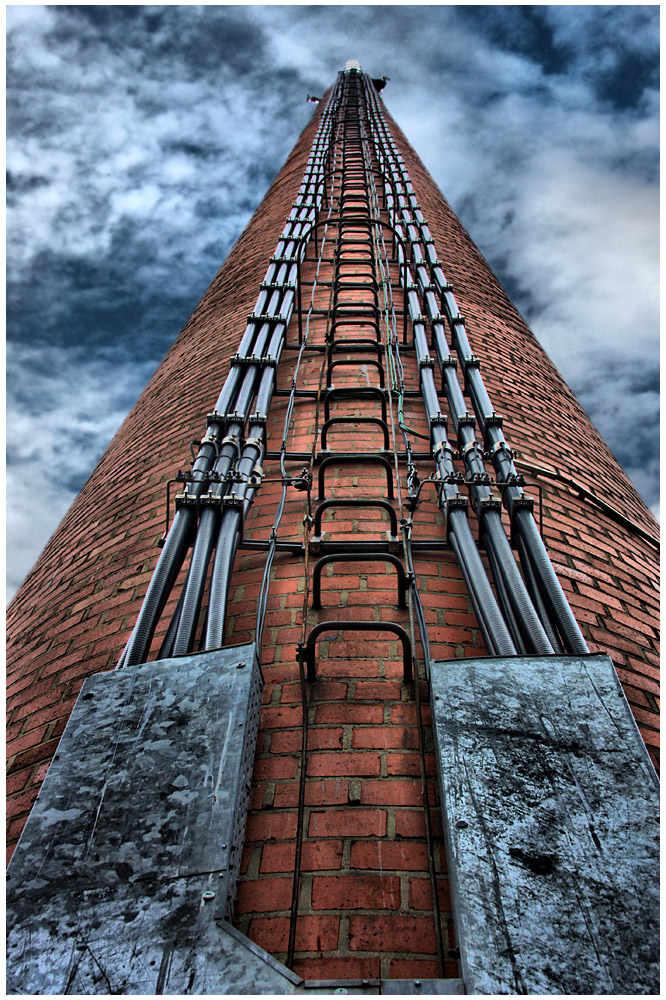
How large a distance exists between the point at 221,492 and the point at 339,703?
89 cm

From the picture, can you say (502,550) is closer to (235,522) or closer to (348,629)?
(348,629)

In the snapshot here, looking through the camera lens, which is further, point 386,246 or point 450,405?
point 386,246

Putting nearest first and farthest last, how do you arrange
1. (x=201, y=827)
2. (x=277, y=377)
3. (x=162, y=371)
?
(x=201, y=827), (x=277, y=377), (x=162, y=371)

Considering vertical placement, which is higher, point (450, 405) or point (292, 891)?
point (450, 405)

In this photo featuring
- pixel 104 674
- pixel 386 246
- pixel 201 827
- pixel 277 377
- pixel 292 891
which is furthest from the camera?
pixel 386 246

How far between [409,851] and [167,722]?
66cm

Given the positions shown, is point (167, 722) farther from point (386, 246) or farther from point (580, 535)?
point (386, 246)

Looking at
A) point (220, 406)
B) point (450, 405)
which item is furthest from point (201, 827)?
point (450, 405)

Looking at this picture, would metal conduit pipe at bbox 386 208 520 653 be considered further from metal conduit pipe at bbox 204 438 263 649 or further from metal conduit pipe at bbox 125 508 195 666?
metal conduit pipe at bbox 125 508 195 666

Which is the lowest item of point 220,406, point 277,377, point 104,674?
point 104,674

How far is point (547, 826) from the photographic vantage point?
1.40 m

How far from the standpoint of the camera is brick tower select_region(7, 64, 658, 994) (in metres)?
1.30

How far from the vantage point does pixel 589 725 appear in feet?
5.12

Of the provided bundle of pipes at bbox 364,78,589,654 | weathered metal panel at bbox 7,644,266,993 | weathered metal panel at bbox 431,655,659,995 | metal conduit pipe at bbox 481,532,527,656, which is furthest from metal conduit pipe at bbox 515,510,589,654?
weathered metal panel at bbox 7,644,266,993
